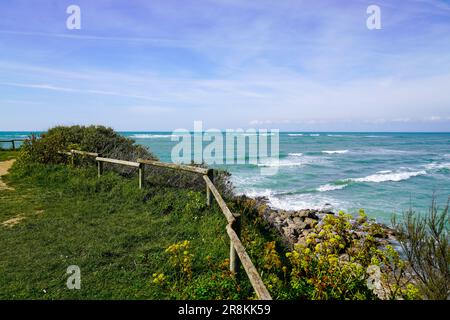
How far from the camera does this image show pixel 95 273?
533 cm

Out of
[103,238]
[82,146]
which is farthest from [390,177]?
[103,238]

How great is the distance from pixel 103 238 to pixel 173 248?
256 centimetres

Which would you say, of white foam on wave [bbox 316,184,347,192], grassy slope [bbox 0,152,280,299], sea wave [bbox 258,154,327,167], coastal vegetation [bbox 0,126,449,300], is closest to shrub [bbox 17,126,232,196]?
coastal vegetation [bbox 0,126,449,300]

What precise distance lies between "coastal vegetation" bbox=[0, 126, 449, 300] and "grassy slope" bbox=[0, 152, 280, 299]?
0.07 feet

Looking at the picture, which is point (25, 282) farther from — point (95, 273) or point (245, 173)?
point (245, 173)

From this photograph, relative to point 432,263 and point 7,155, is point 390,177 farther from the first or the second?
point 7,155

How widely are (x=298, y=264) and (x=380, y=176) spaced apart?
1080 inches

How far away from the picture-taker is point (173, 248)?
5.10m

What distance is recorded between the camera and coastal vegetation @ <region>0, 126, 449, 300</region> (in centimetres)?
455

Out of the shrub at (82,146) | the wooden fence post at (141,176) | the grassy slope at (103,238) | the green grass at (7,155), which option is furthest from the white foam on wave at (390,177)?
the green grass at (7,155)

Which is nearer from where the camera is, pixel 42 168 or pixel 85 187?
pixel 85 187

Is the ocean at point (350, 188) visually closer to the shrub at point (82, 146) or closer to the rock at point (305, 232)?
the rock at point (305, 232)

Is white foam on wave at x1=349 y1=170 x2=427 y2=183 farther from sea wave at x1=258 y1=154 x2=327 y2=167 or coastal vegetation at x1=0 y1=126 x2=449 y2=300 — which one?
coastal vegetation at x1=0 y1=126 x2=449 y2=300
